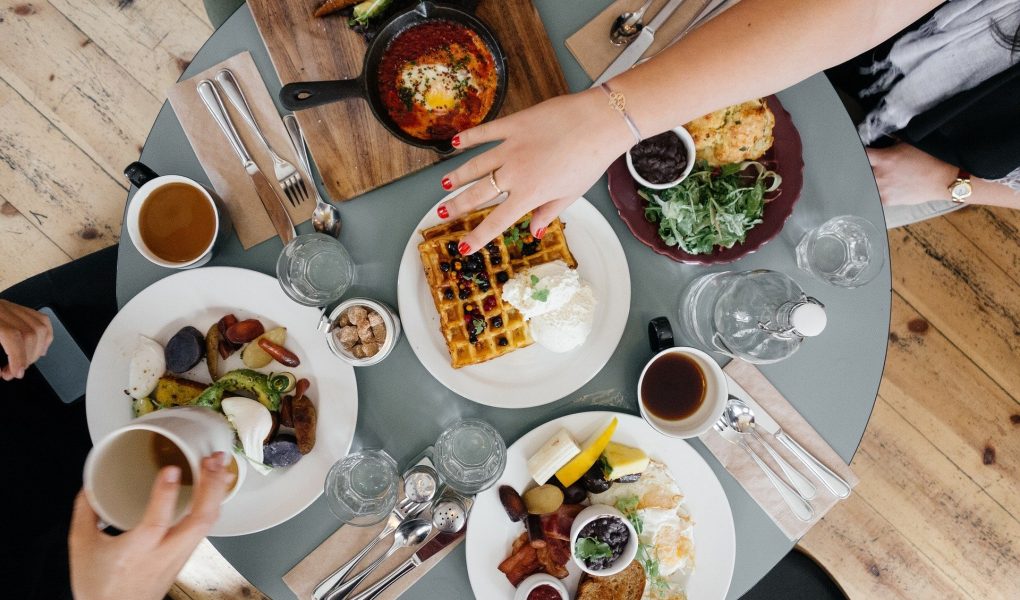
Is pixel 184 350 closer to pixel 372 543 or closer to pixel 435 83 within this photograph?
pixel 372 543

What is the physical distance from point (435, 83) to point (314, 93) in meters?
0.38

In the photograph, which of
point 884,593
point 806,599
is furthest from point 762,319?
point 884,593

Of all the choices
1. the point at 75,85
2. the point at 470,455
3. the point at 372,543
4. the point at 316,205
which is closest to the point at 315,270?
the point at 316,205

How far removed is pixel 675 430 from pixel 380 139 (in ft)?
4.15

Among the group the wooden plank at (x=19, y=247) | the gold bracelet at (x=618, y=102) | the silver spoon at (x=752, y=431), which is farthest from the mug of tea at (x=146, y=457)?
the wooden plank at (x=19, y=247)

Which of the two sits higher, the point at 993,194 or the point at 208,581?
the point at 993,194

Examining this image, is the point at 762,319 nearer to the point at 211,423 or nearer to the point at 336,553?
the point at 336,553

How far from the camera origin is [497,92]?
1.69 meters

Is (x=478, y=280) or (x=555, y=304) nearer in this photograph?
(x=555, y=304)

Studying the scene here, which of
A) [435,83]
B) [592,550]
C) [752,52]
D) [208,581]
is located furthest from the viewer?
[208,581]

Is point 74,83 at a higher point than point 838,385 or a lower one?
higher

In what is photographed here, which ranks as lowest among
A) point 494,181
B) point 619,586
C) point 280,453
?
point 619,586

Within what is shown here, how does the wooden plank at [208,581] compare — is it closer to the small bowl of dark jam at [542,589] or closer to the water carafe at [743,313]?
the small bowl of dark jam at [542,589]

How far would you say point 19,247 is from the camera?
2.86m
